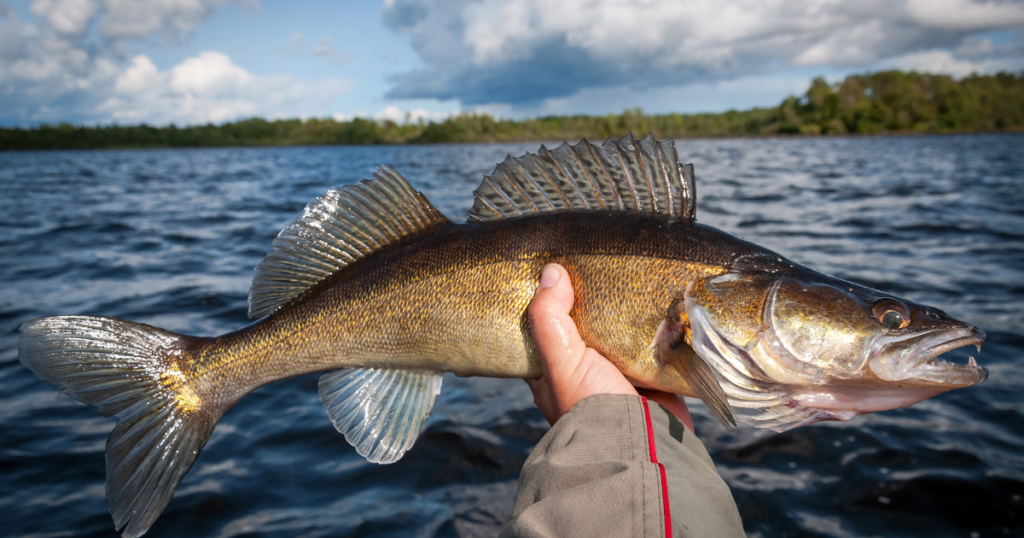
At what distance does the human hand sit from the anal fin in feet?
2.09

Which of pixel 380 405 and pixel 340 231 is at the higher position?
pixel 340 231

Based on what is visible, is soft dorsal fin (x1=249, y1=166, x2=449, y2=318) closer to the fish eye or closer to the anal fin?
the anal fin

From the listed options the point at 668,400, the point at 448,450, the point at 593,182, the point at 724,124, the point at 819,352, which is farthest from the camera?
the point at 724,124

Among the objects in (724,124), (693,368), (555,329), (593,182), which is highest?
(724,124)

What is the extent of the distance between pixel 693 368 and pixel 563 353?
498mm

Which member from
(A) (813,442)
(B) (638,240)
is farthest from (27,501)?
(A) (813,442)

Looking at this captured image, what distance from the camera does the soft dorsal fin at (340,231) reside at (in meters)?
2.61

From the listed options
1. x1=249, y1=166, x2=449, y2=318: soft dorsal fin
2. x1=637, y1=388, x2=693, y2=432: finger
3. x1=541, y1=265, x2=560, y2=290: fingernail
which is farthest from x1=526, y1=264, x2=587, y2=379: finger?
x1=249, y1=166, x2=449, y2=318: soft dorsal fin

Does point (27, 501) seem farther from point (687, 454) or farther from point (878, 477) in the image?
point (878, 477)

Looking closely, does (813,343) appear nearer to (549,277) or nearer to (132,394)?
(549,277)

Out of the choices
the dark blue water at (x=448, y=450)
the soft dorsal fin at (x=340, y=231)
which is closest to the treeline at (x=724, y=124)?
the dark blue water at (x=448, y=450)

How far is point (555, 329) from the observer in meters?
2.18

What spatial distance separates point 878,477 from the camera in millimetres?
3643

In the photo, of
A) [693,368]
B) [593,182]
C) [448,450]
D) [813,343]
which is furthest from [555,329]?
[448,450]
